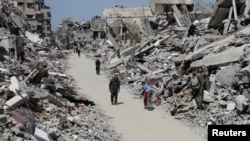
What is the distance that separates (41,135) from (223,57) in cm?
868

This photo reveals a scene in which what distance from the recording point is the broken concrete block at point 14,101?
9933 millimetres

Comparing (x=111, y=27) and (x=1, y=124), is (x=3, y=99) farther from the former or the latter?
(x=111, y=27)

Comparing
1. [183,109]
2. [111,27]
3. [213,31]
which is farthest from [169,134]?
[111,27]

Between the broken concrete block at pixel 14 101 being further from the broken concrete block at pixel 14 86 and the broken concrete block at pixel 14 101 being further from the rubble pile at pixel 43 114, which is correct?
the broken concrete block at pixel 14 86

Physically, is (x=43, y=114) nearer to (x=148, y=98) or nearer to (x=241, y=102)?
(x=148, y=98)

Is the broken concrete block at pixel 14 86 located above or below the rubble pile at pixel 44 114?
above

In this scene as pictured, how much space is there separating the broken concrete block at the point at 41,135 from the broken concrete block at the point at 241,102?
5.77m

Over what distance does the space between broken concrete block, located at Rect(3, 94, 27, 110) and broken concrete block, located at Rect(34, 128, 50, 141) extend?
1.24m

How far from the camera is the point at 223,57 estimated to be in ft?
50.5

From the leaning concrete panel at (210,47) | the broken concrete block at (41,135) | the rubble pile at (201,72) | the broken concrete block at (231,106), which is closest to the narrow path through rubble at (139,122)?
the rubble pile at (201,72)

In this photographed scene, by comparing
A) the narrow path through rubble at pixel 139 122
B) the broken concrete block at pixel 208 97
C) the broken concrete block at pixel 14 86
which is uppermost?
the broken concrete block at pixel 14 86

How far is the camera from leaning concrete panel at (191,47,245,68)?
48.7ft

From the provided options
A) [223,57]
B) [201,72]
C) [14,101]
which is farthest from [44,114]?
[223,57]

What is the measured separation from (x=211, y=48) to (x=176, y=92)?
3.42 m
